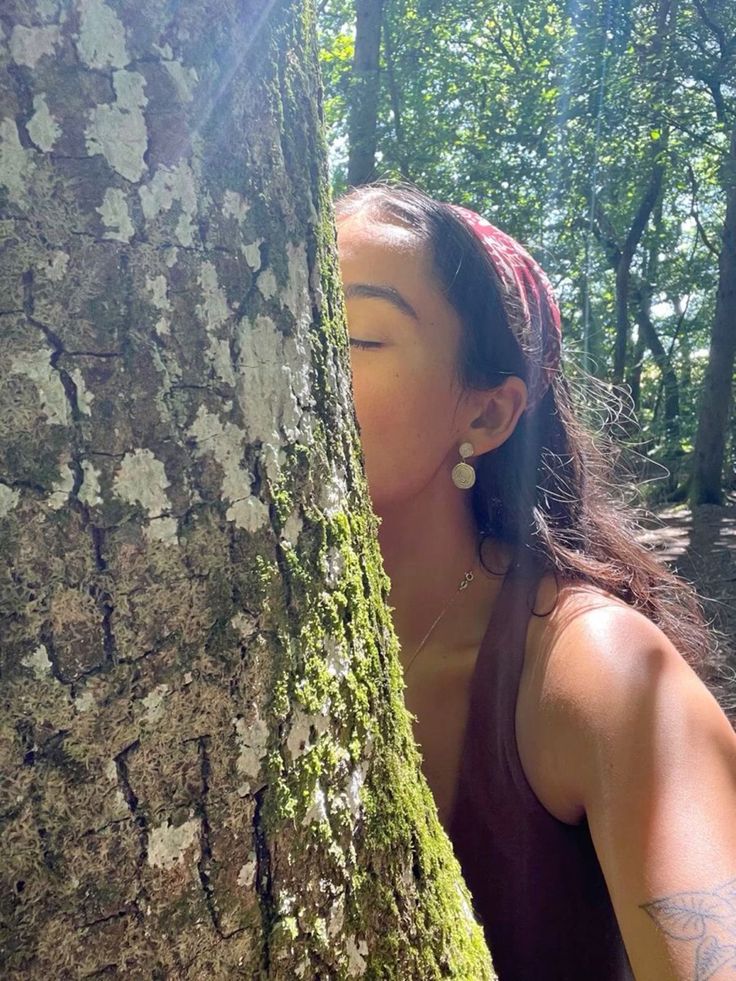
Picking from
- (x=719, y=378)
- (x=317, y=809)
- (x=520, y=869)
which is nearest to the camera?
(x=317, y=809)

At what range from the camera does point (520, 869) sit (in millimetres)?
1558

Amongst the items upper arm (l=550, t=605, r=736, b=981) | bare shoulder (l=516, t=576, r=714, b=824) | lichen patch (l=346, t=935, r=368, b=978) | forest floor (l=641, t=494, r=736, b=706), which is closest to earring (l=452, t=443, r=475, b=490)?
bare shoulder (l=516, t=576, r=714, b=824)

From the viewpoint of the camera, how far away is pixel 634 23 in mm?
10273

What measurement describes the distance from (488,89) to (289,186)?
13.4m

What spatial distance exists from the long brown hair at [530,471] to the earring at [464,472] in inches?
4.0

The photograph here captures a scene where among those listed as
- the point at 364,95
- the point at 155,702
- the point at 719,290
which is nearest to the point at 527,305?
the point at 155,702

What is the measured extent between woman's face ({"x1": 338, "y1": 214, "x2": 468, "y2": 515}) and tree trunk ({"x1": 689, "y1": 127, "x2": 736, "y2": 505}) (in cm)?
875

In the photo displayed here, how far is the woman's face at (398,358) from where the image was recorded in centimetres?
180

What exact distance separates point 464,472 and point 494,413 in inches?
6.5

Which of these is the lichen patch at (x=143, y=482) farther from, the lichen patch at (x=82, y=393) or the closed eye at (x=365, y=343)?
the closed eye at (x=365, y=343)

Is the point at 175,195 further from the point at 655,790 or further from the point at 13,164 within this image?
the point at 655,790

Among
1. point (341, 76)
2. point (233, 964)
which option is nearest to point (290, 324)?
point (233, 964)

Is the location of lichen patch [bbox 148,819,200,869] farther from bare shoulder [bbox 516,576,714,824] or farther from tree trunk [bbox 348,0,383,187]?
tree trunk [bbox 348,0,383,187]

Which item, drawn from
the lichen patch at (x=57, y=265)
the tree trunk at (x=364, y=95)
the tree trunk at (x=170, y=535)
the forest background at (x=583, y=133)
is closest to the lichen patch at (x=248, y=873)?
the tree trunk at (x=170, y=535)
